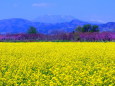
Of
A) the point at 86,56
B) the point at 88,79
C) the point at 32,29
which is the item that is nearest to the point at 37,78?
the point at 88,79

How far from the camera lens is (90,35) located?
44219 millimetres

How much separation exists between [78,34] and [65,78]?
3541cm

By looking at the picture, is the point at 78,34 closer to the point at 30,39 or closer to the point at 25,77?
the point at 30,39

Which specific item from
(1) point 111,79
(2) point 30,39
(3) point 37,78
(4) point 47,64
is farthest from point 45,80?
(2) point 30,39

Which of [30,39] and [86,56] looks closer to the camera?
[86,56]

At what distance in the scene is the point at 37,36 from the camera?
44.4m

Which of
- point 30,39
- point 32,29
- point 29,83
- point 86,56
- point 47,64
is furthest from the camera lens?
point 32,29

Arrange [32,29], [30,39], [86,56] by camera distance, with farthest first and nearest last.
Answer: [32,29] → [30,39] → [86,56]

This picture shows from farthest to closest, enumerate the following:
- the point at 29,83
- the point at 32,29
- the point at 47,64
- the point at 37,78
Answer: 1. the point at 32,29
2. the point at 47,64
3. the point at 37,78
4. the point at 29,83

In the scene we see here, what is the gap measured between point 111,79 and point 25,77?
2.70 m

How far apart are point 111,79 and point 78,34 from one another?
1375 inches

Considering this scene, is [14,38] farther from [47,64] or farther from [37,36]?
[47,64]

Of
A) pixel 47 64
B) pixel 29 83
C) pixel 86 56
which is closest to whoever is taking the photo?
pixel 29 83

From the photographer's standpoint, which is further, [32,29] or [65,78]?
[32,29]
